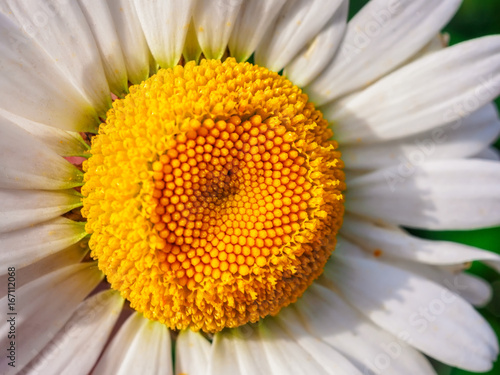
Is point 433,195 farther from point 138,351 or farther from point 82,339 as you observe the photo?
point 82,339

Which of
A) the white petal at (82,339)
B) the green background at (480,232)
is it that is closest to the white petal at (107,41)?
the white petal at (82,339)

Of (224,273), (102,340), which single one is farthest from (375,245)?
(102,340)

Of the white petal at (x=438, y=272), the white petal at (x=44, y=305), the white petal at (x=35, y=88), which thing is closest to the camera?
the white petal at (x=35, y=88)

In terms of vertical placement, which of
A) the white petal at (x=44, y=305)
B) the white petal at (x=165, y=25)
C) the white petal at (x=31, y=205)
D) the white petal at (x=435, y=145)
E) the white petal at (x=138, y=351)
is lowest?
the white petal at (x=138, y=351)

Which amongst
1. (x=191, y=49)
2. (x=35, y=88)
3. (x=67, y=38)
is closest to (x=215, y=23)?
(x=191, y=49)

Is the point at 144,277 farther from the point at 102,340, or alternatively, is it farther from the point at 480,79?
the point at 480,79

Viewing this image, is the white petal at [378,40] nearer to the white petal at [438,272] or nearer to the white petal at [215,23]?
the white petal at [215,23]

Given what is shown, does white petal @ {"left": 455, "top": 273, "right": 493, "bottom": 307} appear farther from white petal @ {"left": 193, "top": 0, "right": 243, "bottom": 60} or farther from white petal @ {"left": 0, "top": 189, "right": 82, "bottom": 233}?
white petal @ {"left": 0, "top": 189, "right": 82, "bottom": 233}
